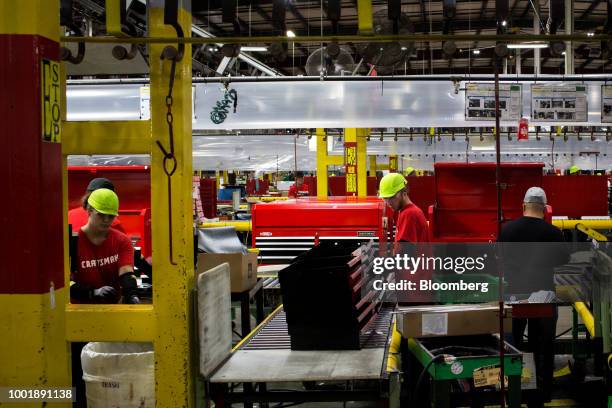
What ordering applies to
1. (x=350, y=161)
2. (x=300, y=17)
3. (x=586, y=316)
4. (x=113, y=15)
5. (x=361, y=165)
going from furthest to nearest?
(x=361, y=165), (x=350, y=161), (x=300, y=17), (x=586, y=316), (x=113, y=15)

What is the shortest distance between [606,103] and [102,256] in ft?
21.8

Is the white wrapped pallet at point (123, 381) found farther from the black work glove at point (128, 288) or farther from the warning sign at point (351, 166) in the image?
the warning sign at point (351, 166)

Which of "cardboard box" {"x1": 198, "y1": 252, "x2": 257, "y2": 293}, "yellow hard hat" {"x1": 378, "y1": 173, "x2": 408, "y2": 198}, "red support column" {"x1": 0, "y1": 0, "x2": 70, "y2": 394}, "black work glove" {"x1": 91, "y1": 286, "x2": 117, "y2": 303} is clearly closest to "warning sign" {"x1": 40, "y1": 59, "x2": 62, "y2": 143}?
"red support column" {"x1": 0, "y1": 0, "x2": 70, "y2": 394}

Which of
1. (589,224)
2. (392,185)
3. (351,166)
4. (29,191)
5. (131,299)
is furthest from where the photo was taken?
(351,166)

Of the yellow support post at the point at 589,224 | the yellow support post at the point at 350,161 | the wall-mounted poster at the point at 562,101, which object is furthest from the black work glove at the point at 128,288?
the yellow support post at the point at 350,161

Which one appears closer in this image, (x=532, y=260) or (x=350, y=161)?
(x=532, y=260)

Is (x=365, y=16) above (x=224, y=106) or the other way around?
the other way around

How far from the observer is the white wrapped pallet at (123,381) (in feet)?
9.24

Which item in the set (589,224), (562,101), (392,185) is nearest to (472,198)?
(562,101)

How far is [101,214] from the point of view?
4344 mm

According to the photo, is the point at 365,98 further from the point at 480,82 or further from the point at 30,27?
the point at 30,27

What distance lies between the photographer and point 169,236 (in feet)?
8.66

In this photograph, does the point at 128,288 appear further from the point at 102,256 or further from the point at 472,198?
the point at 472,198

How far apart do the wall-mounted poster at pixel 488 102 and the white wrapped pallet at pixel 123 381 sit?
20.9 ft
